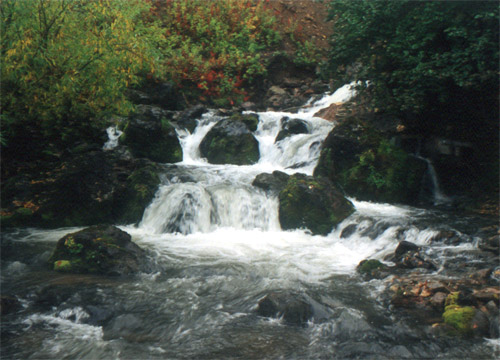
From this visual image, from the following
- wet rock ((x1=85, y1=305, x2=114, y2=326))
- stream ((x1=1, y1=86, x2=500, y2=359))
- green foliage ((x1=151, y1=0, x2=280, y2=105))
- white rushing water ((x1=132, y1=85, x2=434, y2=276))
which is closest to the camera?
stream ((x1=1, y1=86, x2=500, y2=359))

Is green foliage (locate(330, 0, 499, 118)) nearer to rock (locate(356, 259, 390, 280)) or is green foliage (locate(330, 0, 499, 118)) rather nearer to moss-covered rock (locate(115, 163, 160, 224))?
rock (locate(356, 259, 390, 280))

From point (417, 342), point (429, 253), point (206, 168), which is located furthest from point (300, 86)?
point (417, 342)

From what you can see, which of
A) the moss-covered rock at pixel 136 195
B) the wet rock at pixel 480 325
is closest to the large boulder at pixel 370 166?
the moss-covered rock at pixel 136 195

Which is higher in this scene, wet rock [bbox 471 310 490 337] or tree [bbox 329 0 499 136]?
tree [bbox 329 0 499 136]

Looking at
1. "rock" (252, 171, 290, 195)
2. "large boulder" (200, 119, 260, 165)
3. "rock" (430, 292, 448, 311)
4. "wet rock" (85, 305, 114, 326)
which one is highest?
"large boulder" (200, 119, 260, 165)

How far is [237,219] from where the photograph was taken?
34.1 ft

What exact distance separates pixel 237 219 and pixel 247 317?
4615mm

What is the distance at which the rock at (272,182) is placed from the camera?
11070 millimetres

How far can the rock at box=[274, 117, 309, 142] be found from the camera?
1488cm

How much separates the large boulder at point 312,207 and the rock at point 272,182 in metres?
0.61

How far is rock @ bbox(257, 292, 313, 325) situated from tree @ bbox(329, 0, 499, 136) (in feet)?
20.9

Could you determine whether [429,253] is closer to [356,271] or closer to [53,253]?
[356,271]

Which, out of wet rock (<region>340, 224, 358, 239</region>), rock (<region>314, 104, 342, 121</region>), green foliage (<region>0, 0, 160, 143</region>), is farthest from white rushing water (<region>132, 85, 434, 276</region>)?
green foliage (<region>0, 0, 160, 143</region>)

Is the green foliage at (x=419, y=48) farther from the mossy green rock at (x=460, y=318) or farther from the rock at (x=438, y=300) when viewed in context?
the mossy green rock at (x=460, y=318)
